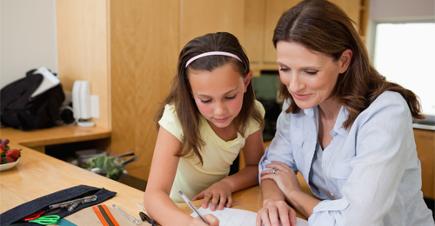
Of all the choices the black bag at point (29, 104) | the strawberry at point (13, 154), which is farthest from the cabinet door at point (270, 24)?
the strawberry at point (13, 154)

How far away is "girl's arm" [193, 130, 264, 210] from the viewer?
1.07 m

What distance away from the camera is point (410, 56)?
11.9 feet

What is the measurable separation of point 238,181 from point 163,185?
267 millimetres

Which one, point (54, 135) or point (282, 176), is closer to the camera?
point (282, 176)

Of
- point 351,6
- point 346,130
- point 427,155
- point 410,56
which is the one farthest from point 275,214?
point 410,56

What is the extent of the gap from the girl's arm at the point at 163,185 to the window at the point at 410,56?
116 inches

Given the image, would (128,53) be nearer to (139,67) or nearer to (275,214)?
(139,67)

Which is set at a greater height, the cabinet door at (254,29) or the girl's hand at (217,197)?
the cabinet door at (254,29)

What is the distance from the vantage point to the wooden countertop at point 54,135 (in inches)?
75.6

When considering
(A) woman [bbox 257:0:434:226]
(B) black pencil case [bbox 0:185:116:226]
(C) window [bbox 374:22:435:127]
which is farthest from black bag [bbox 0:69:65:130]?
(C) window [bbox 374:22:435:127]

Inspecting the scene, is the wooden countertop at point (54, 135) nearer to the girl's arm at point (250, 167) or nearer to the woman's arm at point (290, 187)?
→ the girl's arm at point (250, 167)

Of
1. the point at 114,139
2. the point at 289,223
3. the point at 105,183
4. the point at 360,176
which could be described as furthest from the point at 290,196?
the point at 114,139

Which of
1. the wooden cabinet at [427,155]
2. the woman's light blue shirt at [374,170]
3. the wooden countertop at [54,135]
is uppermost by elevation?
the woman's light blue shirt at [374,170]

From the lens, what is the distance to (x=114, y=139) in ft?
7.54
